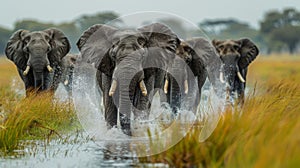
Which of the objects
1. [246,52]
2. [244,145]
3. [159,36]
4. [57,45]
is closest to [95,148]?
[159,36]

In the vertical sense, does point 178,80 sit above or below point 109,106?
below

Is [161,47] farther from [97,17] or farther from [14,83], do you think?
[97,17]

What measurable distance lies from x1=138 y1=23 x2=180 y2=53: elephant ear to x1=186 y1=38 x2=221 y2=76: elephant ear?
9.97 feet

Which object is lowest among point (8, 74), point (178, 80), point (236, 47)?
point (8, 74)

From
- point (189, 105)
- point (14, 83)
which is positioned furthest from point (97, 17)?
point (189, 105)

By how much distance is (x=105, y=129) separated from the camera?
10.7m

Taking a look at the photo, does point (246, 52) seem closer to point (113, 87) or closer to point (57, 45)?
point (57, 45)

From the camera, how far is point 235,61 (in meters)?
17.2

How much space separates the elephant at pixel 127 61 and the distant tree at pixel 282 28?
68.5 metres

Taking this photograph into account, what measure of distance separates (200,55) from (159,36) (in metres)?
3.73

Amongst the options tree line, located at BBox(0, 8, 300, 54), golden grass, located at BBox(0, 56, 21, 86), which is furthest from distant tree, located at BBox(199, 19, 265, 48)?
golden grass, located at BBox(0, 56, 21, 86)

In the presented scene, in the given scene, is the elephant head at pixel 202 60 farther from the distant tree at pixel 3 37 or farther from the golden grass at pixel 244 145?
the distant tree at pixel 3 37

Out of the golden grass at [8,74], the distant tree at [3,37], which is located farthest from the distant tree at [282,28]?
the golden grass at [8,74]

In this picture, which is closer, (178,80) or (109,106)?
(109,106)
